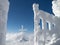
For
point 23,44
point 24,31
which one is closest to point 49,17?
point 23,44

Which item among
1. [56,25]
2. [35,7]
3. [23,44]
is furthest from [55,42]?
[23,44]

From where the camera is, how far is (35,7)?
32.4 meters

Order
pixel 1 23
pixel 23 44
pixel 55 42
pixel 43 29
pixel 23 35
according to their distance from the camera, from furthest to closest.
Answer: pixel 23 35 → pixel 23 44 → pixel 43 29 → pixel 55 42 → pixel 1 23

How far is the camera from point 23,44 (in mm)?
42938

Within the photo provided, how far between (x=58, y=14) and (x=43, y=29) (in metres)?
6.01

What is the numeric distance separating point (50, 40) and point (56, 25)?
A: 317cm

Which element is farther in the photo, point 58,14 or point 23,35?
point 23,35

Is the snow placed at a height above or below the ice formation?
above

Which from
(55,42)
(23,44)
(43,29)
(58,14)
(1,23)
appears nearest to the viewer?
(1,23)

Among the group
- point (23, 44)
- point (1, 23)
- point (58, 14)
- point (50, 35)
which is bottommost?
point (23, 44)

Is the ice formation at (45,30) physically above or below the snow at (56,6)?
below

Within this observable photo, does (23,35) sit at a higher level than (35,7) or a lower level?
lower

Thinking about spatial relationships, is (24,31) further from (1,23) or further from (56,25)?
(1,23)

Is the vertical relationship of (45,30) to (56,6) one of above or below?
below
